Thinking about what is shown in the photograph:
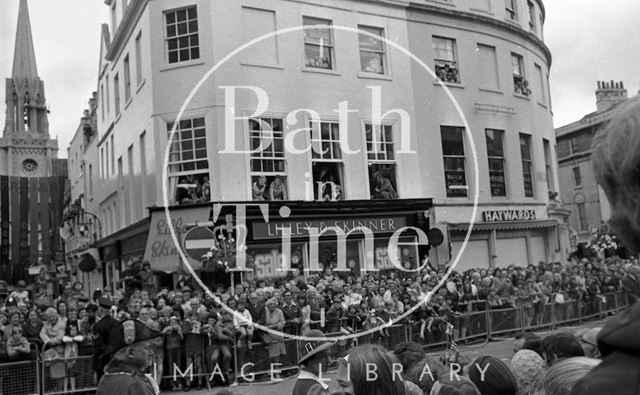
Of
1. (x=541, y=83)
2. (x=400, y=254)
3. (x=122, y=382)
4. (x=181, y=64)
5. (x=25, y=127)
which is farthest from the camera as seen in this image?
(x=25, y=127)

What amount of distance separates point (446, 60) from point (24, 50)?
343 ft

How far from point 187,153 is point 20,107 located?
110550 millimetres

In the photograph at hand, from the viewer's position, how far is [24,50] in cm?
10900

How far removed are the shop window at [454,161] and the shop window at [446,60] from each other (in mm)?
1935

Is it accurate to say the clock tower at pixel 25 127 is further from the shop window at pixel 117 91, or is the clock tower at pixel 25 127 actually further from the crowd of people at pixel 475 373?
the crowd of people at pixel 475 373

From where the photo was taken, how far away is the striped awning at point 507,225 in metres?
22.0

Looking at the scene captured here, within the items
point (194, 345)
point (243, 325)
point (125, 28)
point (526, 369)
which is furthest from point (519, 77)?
point (526, 369)

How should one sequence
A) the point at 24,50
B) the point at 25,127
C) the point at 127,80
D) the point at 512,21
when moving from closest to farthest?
1. the point at 127,80
2. the point at 512,21
3. the point at 24,50
4. the point at 25,127

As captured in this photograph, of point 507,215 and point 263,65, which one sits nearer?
point 263,65

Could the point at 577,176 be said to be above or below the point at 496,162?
above

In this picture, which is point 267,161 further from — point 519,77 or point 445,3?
point 519,77

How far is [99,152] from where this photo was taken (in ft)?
103

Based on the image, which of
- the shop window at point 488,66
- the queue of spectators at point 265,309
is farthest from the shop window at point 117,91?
the shop window at point 488,66

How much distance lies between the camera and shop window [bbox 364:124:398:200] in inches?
822
